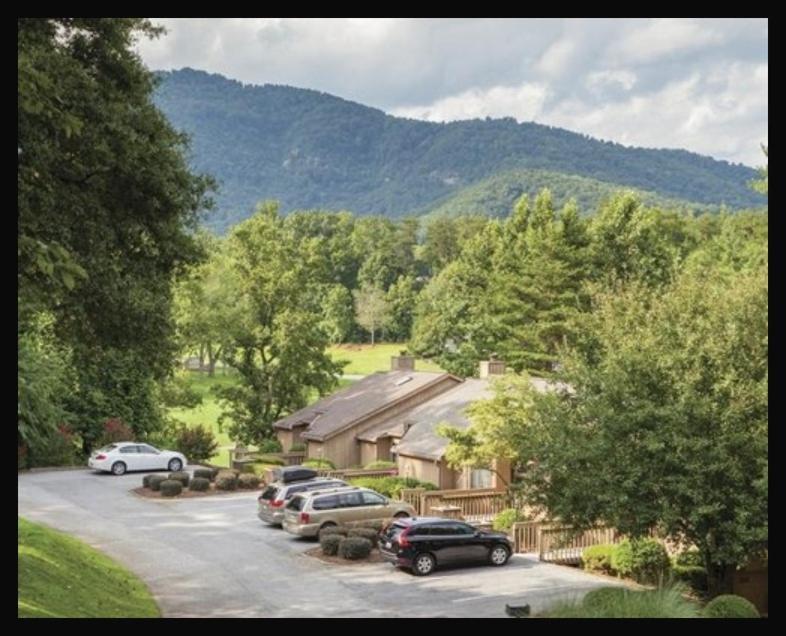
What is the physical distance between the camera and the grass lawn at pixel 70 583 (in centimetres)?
1662

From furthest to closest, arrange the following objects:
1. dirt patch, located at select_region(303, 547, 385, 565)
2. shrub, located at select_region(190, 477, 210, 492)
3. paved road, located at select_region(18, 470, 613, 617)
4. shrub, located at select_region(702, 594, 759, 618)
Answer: shrub, located at select_region(190, 477, 210, 492)
dirt patch, located at select_region(303, 547, 385, 565)
paved road, located at select_region(18, 470, 613, 617)
shrub, located at select_region(702, 594, 759, 618)

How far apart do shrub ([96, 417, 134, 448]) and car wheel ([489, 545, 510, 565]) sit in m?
27.2

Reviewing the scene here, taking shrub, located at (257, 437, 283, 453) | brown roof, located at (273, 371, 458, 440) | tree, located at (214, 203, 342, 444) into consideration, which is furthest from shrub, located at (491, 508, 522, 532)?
tree, located at (214, 203, 342, 444)

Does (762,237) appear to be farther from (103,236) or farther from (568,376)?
(103,236)

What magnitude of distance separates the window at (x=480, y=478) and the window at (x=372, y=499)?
6722mm

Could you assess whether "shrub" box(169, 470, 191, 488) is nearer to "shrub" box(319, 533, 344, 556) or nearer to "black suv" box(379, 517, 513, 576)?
"shrub" box(319, 533, 344, 556)

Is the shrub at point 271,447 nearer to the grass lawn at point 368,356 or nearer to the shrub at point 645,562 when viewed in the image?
the shrub at point 645,562

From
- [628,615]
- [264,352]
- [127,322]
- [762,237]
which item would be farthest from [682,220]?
[628,615]

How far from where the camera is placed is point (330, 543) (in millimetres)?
27438

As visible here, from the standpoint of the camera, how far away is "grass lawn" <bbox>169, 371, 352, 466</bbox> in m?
63.5

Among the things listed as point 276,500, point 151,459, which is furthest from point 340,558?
point 151,459

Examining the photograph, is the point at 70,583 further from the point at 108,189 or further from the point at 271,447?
the point at 271,447

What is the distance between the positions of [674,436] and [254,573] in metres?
11.7

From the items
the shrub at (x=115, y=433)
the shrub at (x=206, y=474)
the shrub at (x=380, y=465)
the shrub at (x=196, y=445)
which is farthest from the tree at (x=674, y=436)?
the shrub at (x=196, y=445)
